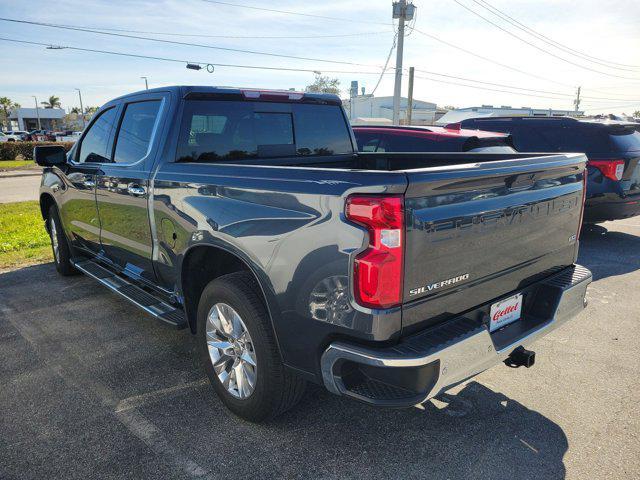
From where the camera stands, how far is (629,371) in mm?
3574

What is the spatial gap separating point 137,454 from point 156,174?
1805mm

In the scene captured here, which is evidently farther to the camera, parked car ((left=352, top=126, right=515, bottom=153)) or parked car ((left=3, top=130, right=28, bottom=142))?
parked car ((left=3, top=130, right=28, bottom=142))

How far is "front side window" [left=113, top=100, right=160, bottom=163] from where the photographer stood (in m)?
3.75

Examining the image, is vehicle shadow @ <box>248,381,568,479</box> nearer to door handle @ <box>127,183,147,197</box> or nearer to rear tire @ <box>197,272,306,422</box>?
rear tire @ <box>197,272,306,422</box>

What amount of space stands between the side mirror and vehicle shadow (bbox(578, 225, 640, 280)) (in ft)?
19.6

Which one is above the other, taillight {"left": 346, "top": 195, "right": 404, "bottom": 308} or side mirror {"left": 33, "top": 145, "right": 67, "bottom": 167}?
side mirror {"left": 33, "top": 145, "right": 67, "bottom": 167}

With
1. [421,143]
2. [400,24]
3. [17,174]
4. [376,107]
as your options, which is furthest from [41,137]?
[421,143]

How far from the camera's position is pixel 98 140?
4.59 metres

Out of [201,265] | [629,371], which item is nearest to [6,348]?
[201,265]

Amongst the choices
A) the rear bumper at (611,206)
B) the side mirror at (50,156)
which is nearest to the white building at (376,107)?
the rear bumper at (611,206)

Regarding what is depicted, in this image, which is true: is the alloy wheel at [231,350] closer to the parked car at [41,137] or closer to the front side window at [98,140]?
the front side window at [98,140]

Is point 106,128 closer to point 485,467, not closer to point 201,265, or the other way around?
point 201,265

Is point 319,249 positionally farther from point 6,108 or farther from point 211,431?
point 6,108

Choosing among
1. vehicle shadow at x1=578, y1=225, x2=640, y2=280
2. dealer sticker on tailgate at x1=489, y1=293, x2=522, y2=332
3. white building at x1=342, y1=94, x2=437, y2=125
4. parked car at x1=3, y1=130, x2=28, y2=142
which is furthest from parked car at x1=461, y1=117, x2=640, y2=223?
white building at x1=342, y1=94, x2=437, y2=125
